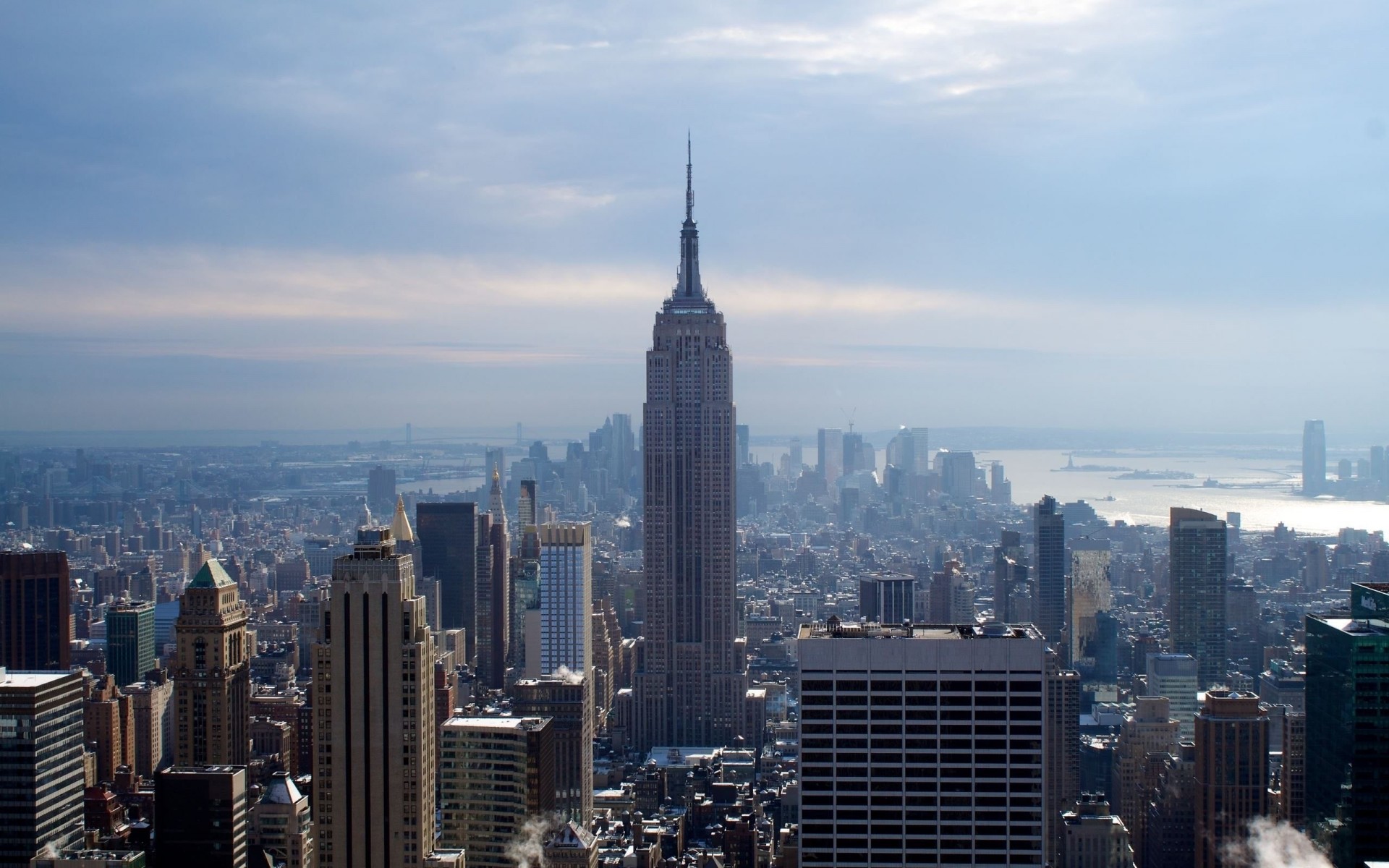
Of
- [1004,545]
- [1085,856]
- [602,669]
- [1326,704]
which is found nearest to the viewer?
[1326,704]

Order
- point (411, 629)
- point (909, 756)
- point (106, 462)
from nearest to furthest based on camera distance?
1. point (909, 756)
2. point (411, 629)
3. point (106, 462)

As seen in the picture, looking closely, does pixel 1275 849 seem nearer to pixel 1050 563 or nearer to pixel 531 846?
pixel 531 846

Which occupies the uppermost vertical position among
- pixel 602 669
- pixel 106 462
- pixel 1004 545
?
pixel 106 462

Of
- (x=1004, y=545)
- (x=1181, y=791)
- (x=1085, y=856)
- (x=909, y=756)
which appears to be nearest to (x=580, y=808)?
(x=1085, y=856)

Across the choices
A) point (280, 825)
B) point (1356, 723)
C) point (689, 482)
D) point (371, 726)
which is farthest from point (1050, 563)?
point (371, 726)

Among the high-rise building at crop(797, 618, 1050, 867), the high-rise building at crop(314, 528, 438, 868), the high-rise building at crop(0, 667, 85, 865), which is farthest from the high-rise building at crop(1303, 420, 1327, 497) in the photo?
the high-rise building at crop(0, 667, 85, 865)

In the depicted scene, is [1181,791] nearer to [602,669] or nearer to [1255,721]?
[1255,721]

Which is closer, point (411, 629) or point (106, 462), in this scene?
point (411, 629)
